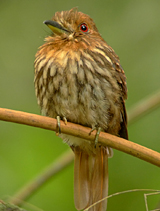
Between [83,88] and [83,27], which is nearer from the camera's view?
[83,88]

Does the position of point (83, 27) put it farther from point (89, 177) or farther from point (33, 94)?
point (33, 94)

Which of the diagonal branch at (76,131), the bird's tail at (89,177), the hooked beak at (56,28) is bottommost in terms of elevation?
the diagonal branch at (76,131)

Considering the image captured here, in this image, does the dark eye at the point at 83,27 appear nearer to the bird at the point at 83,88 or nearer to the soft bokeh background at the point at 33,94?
the bird at the point at 83,88

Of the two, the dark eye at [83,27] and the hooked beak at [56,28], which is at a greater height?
the dark eye at [83,27]

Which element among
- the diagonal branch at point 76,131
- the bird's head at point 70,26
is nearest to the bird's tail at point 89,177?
the diagonal branch at point 76,131

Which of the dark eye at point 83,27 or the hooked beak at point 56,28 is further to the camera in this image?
the dark eye at point 83,27

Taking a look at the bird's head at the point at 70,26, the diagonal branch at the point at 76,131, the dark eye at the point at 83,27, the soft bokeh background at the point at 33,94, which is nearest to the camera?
the diagonal branch at the point at 76,131

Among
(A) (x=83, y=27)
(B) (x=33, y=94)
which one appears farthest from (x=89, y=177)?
(B) (x=33, y=94)

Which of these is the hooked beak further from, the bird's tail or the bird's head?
the bird's tail
